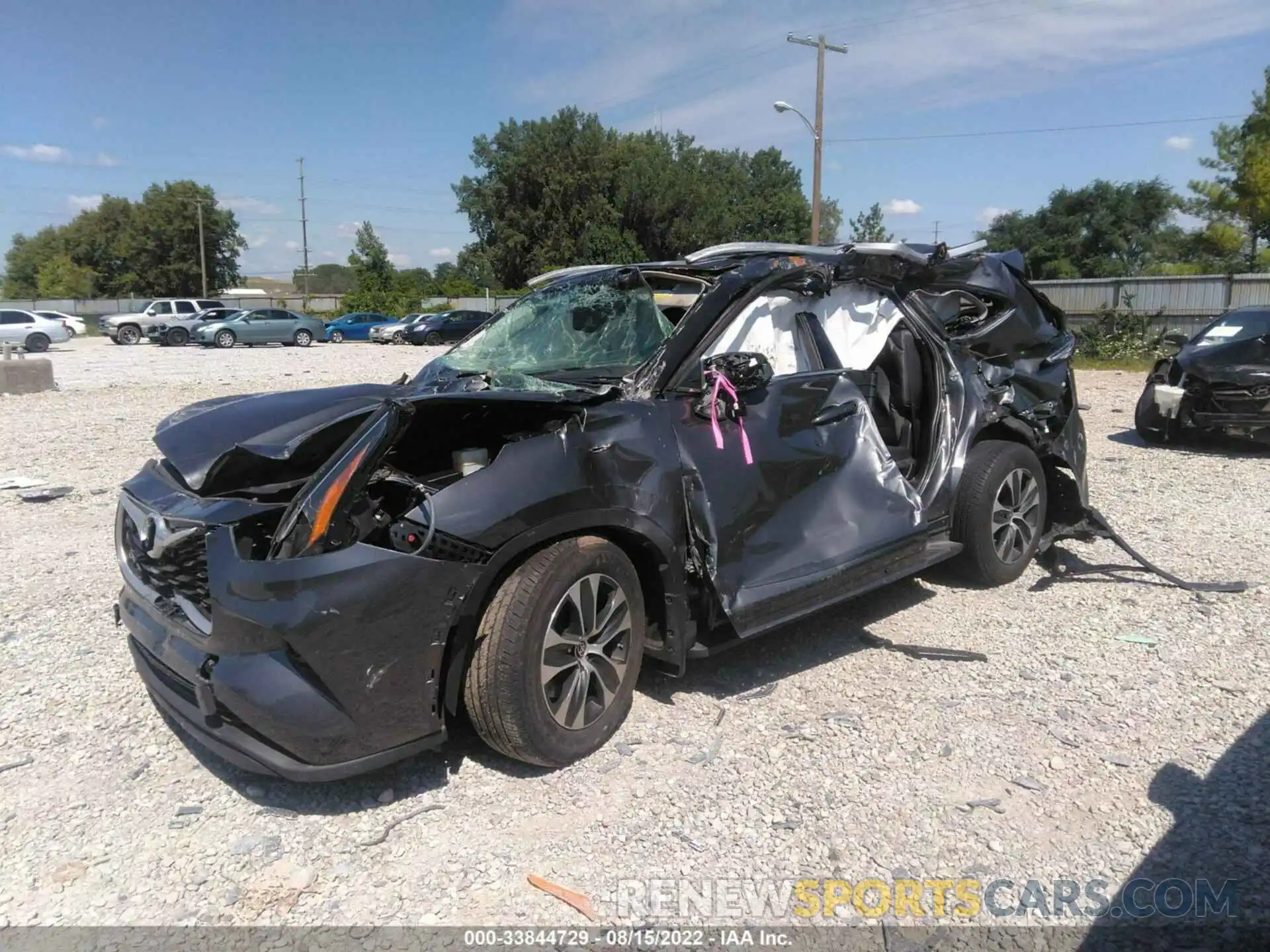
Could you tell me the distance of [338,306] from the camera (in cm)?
5941

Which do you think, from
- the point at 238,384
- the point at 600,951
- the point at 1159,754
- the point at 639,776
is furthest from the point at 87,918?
the point at 238,384

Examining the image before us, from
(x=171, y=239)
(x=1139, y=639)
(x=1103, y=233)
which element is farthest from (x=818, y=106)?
(x=171, y=239)

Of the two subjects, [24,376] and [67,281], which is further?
[67,281]

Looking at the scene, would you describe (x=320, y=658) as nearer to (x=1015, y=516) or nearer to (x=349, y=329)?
(x=1015, y=516)

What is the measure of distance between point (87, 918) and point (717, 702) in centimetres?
231

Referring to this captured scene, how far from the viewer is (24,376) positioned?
1505 cm

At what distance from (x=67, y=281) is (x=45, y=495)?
7741 centimetres

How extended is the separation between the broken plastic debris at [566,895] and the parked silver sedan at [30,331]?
3345 cm

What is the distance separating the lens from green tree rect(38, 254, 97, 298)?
232 ft

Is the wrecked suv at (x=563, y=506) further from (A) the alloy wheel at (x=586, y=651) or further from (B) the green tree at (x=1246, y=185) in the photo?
(B) the green tree at (x=1246, y=185)

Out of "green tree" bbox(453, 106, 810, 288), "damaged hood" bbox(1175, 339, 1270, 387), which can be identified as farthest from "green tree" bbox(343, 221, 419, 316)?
"damaged hood" bbox(1175, 339, 1270, 387)

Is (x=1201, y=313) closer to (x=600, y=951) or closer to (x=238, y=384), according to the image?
(x=238, y=384)

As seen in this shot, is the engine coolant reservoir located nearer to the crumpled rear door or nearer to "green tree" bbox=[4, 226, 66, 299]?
the crumpled rear door

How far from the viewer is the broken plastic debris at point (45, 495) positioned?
7.33m
